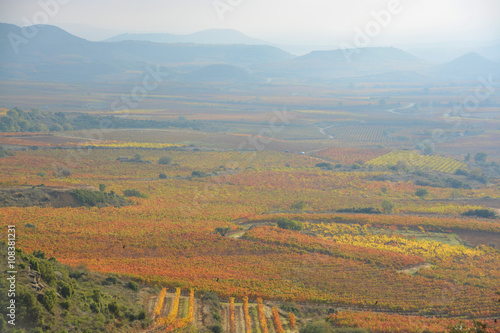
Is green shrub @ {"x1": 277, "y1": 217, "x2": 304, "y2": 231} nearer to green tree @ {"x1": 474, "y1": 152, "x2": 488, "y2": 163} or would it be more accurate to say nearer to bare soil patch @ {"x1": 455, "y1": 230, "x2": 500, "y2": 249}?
bare soil patch @ {"x1": 455, "y1": 230, "x2": 500, "y2": 249}

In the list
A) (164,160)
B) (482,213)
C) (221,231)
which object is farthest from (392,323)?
(164,160)

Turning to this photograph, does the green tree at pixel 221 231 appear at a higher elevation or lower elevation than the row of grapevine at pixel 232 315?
higher

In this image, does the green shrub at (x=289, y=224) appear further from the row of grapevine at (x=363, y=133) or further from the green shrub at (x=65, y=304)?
the row of grapevine at (x=363, y=133)

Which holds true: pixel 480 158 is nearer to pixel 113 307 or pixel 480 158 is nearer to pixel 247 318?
pixel 247 318

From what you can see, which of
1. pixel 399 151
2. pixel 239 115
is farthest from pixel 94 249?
pixel 239 115

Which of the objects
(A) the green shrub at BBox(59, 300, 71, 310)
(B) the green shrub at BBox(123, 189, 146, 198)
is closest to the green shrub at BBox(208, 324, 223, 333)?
(A) the green shrub at BBox(59, 300, 71, 310)

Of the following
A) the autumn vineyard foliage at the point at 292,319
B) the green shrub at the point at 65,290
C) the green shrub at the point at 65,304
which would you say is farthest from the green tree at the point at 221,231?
the green shrub at the point at 65,304

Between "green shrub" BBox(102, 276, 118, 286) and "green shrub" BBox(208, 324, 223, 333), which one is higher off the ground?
"green shrub" BBox(102, 276, 118, 286)

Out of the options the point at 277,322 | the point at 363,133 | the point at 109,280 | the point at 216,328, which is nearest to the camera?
the point at 216,328

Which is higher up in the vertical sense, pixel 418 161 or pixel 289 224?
pixel 418 161
